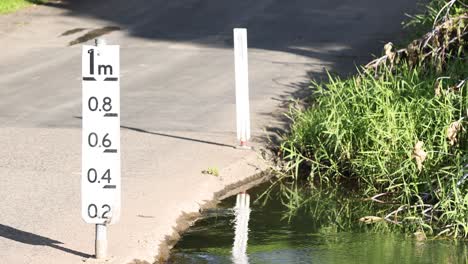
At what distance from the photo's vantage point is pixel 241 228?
903cm

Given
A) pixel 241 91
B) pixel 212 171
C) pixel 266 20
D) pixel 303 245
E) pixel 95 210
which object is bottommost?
pixel 303 245

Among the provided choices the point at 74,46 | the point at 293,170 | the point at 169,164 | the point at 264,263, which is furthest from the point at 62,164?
the point at 74,46

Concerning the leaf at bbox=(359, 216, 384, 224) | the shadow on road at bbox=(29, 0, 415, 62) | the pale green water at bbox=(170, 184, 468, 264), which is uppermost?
the shadow on road at bbox=(29, 0, 415, 62)

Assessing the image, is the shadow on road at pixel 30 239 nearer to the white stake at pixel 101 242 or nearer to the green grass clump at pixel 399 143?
the white stake at pixel 101 242

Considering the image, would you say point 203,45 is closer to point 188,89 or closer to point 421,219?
point 188,89

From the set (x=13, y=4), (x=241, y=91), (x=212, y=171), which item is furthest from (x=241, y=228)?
(x=13, y=4)

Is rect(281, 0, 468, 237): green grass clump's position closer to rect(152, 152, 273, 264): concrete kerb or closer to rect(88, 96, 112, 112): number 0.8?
rect(152, 152, 273, 264): concrete kerb

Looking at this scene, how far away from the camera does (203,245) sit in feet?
27.8

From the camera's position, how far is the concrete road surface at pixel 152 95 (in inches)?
344

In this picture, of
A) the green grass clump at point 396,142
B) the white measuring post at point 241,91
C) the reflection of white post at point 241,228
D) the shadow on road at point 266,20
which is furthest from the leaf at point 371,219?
the shadow on road at point 266,20

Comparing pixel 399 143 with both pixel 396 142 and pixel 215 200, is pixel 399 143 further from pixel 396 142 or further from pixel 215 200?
pixel 215 200

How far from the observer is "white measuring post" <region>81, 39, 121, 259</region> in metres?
7.32

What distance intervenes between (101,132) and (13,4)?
13.8m

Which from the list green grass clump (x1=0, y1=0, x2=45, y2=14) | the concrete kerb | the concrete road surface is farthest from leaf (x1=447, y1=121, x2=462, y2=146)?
green grass clump (x1=0, y1=0, x2=45, y2=14)
